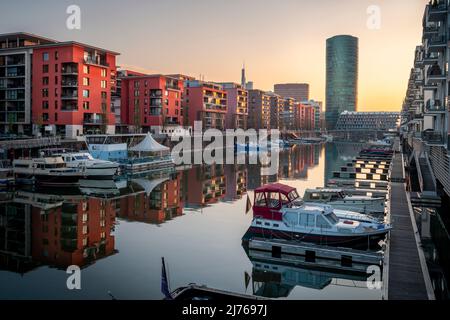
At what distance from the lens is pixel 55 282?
19.3m

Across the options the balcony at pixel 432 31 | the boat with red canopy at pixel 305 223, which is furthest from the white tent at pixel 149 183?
the balcony at pixel 432 31

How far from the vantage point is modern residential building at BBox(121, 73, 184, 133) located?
315 ft

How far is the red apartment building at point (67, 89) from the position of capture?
233 feet

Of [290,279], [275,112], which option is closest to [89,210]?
[290,279]

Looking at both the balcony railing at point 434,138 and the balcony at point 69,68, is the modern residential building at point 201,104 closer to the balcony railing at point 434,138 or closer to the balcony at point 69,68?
the balcony at point 69,68

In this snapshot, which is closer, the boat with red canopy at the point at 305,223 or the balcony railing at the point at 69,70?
the boat with red canopy at the point at 305,223

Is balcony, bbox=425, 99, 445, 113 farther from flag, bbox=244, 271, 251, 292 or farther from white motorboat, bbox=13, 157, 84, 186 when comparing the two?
white motorboat, bbox=13, 157, 84, 186

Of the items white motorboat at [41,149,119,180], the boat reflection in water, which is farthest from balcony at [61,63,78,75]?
the boat reflection in water

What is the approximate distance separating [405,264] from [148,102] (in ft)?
276

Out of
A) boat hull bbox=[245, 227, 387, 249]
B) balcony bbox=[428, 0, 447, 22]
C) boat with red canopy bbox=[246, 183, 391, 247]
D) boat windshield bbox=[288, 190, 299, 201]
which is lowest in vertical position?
boat hull bbox=[245, 227, 387, 249]

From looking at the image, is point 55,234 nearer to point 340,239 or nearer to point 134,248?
point 134,248

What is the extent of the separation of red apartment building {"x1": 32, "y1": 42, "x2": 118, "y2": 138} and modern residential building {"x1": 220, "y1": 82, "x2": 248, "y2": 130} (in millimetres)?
66232

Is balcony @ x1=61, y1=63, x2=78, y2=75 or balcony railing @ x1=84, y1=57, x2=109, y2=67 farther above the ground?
balcony railing @ x1=84, y1=57, x2=109, y2=67
